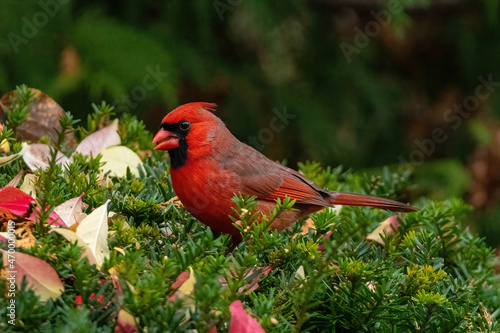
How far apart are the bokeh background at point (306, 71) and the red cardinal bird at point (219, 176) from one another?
1.78 m

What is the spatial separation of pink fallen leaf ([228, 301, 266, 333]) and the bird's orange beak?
0.81m

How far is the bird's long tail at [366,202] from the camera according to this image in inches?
85.6

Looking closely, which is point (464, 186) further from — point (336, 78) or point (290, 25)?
point (290, 25)

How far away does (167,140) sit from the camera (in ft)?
6.55

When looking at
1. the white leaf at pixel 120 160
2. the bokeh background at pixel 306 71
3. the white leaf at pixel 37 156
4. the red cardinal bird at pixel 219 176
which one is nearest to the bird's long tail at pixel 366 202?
the red cardinal bird at pixel 219 176

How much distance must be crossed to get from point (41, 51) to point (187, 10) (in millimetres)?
999

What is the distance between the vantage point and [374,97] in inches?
185

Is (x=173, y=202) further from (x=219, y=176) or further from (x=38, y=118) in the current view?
(x=38, y=118)

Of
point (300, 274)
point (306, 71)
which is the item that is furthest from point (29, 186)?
point (306, 71)

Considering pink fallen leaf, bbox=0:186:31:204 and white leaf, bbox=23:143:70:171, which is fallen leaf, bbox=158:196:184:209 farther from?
pink fallen leaf, bbox=0:186:31:204

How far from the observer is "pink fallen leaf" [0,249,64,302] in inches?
49.6

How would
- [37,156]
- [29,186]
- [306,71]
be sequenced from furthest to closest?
[306,71] < [37,156] < [29,186]

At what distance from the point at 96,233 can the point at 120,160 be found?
800 millimetres

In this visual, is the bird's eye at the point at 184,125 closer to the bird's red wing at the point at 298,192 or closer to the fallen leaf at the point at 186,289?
the bird's red wing at the point at 298,192
